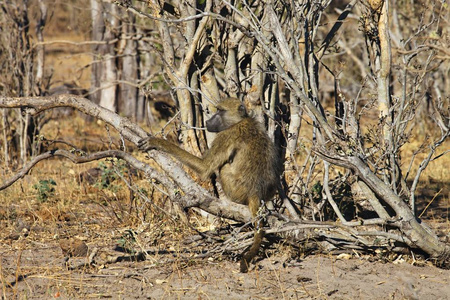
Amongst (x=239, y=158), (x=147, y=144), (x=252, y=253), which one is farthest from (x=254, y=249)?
(x=147, y=144)

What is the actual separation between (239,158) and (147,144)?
890 mm

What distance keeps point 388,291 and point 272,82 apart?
96.7 inches

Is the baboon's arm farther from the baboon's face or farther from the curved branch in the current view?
the baboon's face

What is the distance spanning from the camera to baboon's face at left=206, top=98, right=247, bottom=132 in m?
5.56

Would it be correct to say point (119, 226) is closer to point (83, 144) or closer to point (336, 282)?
point (336, 282)

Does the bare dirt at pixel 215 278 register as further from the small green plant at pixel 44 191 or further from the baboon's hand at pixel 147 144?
the small green plant at pixel 44 191

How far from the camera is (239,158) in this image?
18.1 feet

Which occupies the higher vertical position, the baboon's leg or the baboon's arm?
the baboon's arm

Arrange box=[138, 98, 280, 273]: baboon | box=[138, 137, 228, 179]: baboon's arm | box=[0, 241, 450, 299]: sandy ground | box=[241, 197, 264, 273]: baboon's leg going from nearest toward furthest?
box=[0, 241, 450, 299]: sandy ground, box=[241, 197, 264, 273]: baboon's leg, box=[138, 137, 228, 179]: baboon's arm, box=[138, 98, 280, 273]: baboon

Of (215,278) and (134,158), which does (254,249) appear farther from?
(134,158)

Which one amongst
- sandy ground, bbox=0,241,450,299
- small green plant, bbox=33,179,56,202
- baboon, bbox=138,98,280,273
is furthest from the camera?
small green plant, bbox=33,179,56,202

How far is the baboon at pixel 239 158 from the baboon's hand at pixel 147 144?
12cm

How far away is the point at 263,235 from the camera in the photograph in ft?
16.5

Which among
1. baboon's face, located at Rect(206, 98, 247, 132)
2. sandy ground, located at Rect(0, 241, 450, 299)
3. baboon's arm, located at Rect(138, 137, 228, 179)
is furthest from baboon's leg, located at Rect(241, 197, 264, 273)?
baboon's face, located at Rect(206, 98, 247, 132)
